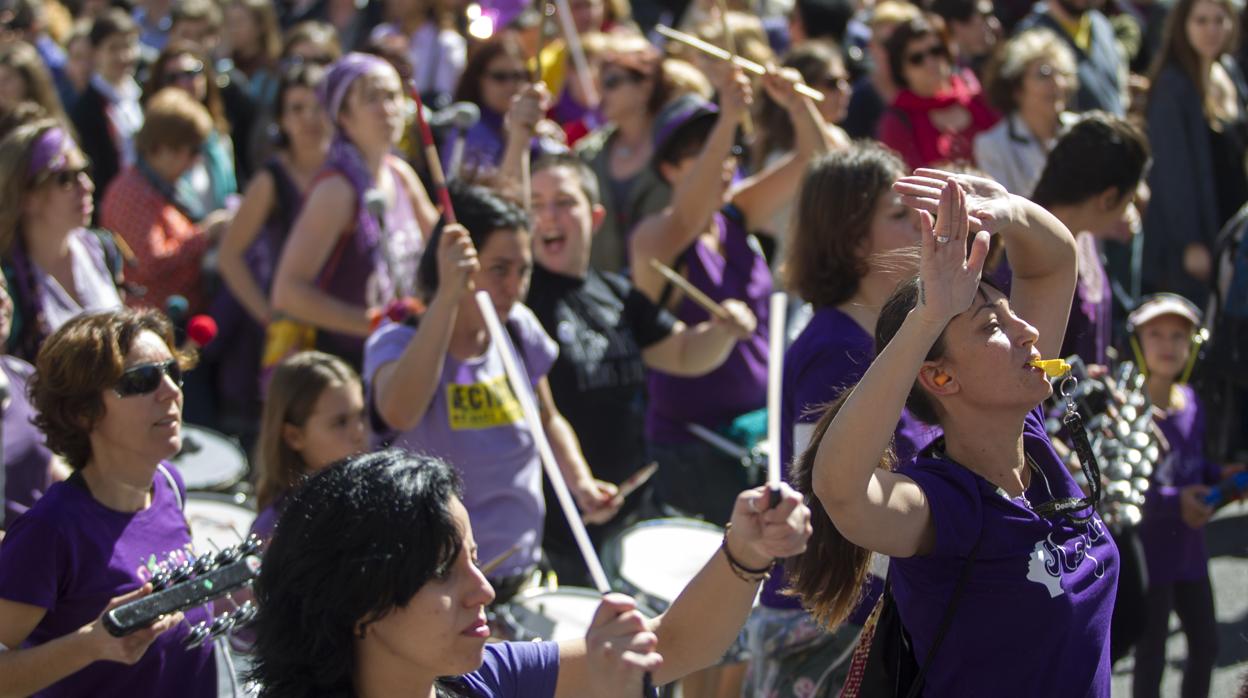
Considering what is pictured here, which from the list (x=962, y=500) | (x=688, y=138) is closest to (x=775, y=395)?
(x=962, y=500)

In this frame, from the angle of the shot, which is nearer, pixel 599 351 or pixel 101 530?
pixel 101 530

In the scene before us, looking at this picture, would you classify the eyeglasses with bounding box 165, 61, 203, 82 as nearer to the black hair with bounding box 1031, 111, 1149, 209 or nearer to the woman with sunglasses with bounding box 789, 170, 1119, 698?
the black hair with bounding box 1031, 111, 1149, 209

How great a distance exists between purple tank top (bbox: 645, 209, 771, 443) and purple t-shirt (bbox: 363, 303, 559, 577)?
1094mm

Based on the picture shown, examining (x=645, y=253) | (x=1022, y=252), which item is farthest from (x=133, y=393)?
(x=645, y=253)

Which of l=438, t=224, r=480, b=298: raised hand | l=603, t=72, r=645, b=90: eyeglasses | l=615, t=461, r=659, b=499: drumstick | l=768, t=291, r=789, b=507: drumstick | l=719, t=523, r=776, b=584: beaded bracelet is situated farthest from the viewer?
l=603, t=72, r=645, b=90: eyeglasses

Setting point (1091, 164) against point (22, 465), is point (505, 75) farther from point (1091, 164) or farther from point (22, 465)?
point (22, 465)

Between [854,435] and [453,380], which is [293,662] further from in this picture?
[453,380]

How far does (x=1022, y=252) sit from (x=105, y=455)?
1890 millimetres

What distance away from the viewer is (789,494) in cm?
216

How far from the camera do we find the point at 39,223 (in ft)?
15.0

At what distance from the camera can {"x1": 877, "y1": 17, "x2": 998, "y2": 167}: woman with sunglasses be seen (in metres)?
6.68

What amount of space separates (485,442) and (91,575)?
1256mm

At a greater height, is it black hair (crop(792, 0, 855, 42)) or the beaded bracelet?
the beaded bracelet

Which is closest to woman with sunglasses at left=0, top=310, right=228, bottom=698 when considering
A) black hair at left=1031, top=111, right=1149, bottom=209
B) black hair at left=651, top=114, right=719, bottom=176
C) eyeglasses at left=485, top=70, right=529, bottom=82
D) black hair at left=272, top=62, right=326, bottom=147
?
black hair at left=1031, top=111, right=1149, bottom=209
